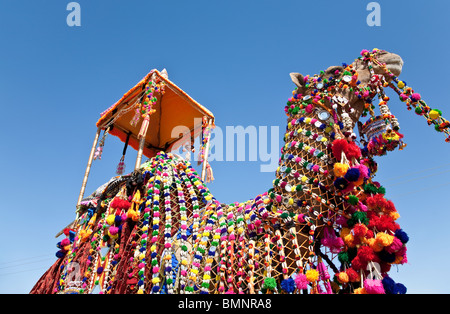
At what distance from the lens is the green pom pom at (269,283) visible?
9.20 ft

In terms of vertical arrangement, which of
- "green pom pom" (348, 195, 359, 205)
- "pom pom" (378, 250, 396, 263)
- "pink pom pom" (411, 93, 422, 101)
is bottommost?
"pom pom" (378, 250, 396, 263)

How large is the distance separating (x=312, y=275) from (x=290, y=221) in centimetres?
50

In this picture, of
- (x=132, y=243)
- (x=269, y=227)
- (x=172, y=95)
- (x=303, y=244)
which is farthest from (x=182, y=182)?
(x=172, y=95)

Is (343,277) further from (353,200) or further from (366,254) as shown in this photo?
(353,200)

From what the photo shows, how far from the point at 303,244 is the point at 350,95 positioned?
1.70m

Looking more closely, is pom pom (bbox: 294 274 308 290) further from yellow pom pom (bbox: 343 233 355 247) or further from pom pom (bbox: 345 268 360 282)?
yellow pom pom (bbox: 343 233 355 247)

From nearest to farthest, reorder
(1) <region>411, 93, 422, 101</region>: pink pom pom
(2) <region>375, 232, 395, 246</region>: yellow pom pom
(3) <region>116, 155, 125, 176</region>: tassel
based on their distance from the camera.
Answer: (2) <region>375, 232, 395, 246</region>: yellow pom pom < (1) <region>411, 93, 422, 101</region>: pink pom pom < (3) <region>116, 155, 125, 176</region>: tassel

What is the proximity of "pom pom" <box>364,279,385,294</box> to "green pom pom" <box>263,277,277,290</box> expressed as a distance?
70cm

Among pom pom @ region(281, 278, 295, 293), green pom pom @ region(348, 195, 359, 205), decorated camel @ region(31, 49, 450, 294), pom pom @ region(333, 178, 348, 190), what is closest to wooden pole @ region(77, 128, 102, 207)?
decorated camel @ region(31, 49, 450, 294)

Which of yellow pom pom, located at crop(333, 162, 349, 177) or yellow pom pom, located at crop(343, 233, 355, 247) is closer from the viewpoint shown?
yellow pom pom, located at crop(343, 233, 355, 247)

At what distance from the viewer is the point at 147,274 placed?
3.67 m

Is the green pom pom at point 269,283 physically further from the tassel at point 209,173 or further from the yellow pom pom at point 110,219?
the tassel at point 209,173

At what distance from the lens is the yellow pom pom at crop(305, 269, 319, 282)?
2762 mm

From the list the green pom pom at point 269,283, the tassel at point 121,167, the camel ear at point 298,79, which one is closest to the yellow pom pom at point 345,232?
the green pom pom at point 269,283
